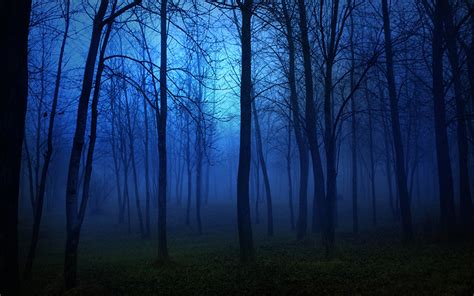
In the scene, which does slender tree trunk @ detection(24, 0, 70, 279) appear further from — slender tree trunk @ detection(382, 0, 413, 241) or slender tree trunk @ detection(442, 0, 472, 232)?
slender tree trunk @ detection(442, 0, 472, 232)

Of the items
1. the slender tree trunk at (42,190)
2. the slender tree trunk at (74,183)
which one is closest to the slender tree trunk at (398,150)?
the slender tree trunk at (74,183)

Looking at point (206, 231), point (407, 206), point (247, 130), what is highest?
point (247, 130)

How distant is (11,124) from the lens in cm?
505

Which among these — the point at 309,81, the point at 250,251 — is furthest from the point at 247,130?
the point at 309,81

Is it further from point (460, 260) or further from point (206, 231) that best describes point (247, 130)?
point (206, 231)

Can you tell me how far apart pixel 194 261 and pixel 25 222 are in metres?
22.4

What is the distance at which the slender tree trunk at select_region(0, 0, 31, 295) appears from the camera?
4.99 m

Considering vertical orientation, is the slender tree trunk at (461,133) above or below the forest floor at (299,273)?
above

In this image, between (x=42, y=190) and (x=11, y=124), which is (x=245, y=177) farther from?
(x=42, y=190)

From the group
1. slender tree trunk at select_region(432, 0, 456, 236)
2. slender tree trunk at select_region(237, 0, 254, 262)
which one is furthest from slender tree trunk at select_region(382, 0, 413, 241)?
slender tree trunk at select_region(237, 0, 254, 262)

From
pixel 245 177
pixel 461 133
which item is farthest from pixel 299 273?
pixel 461 133

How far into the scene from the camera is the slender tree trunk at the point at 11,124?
4992mm

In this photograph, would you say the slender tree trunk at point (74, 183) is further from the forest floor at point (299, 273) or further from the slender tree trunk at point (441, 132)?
the slender tree trunk at point (441, 132)

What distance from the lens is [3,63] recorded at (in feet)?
16.4
